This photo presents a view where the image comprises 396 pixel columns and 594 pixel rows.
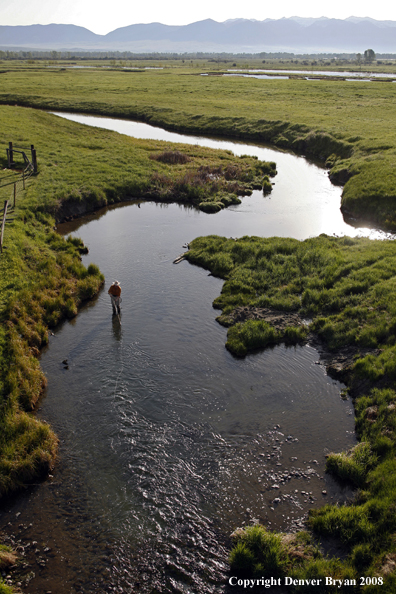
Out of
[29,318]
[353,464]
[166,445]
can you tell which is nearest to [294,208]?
[29,318]

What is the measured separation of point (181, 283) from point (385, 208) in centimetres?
2052

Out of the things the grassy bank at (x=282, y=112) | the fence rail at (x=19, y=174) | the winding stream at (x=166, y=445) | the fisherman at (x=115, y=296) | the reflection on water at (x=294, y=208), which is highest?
the grassy bank at (x=282, y=112)

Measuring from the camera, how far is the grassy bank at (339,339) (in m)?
10.7

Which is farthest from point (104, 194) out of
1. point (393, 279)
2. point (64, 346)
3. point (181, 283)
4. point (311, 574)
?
point (311, 574)

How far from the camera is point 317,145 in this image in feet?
200

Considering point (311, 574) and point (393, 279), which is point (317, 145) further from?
point (311, 574)

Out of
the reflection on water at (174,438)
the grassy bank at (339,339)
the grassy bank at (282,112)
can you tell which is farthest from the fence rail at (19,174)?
the grassy bank at (282,112)

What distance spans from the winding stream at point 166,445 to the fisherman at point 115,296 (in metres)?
0.50

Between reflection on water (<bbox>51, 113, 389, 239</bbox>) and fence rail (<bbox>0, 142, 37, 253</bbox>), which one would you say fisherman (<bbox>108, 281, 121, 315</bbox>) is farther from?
fence rail (<bbox>0, 142, 37, 253</bbox>)

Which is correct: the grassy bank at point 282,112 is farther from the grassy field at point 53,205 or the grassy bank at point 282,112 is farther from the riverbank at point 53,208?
the grassy field at point 53,205

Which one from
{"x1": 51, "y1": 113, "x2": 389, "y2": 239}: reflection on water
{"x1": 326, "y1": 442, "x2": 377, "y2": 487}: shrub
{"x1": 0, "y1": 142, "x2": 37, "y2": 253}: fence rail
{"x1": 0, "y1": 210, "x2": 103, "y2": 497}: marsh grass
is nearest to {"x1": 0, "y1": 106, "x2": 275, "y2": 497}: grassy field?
{"x1": 0, "y1": 210, "x2": 103, "y2": 497}: marsh grass

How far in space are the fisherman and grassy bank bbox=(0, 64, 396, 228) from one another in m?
23.7

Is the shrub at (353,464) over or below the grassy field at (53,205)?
below

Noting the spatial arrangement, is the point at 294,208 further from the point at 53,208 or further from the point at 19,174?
the point at 19,174
